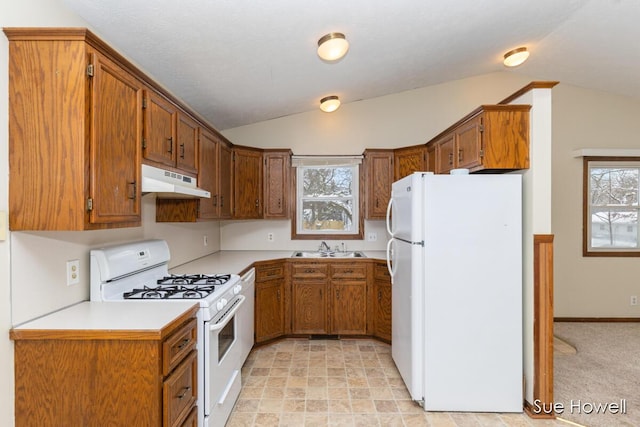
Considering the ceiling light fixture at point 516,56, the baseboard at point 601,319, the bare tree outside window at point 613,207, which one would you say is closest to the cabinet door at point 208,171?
the ceiling light fixture at point 516,56

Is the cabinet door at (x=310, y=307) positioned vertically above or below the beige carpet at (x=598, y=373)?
above

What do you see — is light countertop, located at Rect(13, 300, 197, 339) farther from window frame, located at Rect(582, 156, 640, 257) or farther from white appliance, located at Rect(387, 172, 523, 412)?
window frame, located at Rect(582, 156, 640, 257)

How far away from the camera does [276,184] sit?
3797 mm

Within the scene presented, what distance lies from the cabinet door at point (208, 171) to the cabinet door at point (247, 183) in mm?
550

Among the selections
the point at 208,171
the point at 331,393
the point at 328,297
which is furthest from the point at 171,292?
the point at 328,297

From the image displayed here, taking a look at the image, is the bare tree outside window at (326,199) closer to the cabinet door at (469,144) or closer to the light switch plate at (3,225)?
the cabinet door at (469,144)

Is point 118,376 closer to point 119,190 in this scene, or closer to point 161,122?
point 119,190

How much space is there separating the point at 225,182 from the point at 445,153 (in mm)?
2154

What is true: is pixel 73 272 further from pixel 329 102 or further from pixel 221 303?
pixel 329 102

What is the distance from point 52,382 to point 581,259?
5.17m

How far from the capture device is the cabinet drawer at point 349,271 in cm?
348

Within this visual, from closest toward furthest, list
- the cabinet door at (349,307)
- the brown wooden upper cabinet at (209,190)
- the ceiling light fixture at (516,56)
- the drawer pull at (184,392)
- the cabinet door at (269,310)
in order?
1. the drawer pull at (184,392)
2. the brown wooden upper cabinet at (209,190)
3. the cabinet door at (269,310)
4. the ceiling light fixture at (516,56)
5. the cabinet door at (349,307)

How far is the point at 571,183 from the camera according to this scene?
408 cm

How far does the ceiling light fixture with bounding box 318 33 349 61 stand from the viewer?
7.54 feet
